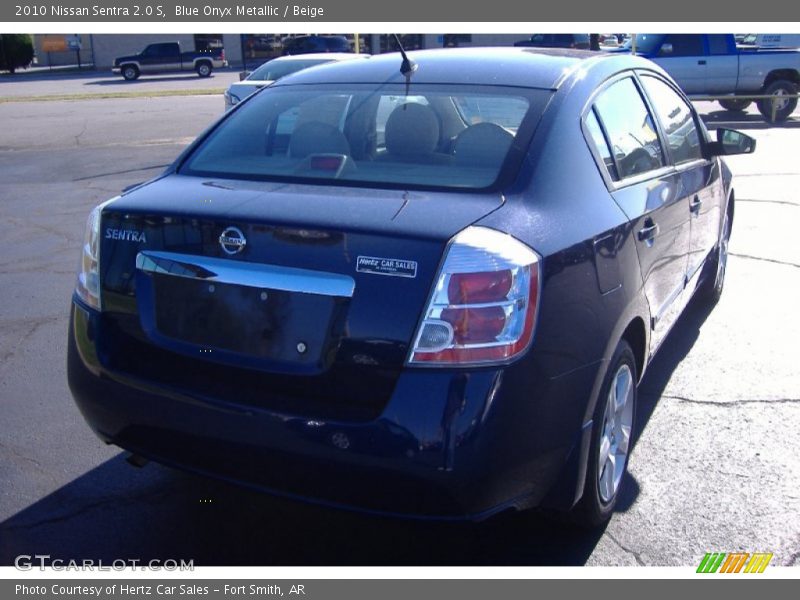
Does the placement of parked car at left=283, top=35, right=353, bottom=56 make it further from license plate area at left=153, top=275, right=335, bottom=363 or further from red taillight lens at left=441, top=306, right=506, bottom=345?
red taillight lens at left=441, top=306, right=506, bottom=345

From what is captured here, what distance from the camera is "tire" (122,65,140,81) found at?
4031 centimetres

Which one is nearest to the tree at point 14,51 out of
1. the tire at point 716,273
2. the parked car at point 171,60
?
the parked car at point 171,60

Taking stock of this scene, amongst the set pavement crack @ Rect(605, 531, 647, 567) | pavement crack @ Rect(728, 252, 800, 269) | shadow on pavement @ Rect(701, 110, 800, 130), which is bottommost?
shadow on pavement @ Rect(701, 110, 800, 130)

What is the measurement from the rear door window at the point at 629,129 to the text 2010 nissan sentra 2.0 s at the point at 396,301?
1.1 inches

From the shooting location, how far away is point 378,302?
8.70ft

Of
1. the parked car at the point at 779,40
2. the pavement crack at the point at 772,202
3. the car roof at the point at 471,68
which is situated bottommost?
the pavement crack at the point at 772,202

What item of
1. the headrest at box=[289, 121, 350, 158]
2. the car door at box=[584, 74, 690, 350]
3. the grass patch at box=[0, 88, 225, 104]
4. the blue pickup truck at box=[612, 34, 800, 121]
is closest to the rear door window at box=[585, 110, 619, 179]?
the car door at box=[584, 74, 690, 350]

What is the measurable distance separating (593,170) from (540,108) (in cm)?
31

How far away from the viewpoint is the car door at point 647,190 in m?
3.54

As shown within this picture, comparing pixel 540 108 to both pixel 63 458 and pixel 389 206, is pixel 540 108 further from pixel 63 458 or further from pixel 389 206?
pixel 63 458

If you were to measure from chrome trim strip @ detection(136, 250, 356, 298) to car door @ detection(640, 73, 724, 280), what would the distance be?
2243 mm

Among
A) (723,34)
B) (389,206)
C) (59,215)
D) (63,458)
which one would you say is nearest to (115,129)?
(59,215)

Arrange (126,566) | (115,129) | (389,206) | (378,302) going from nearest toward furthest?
(378,302) → (389,206) → (126,566) → (115,129)
